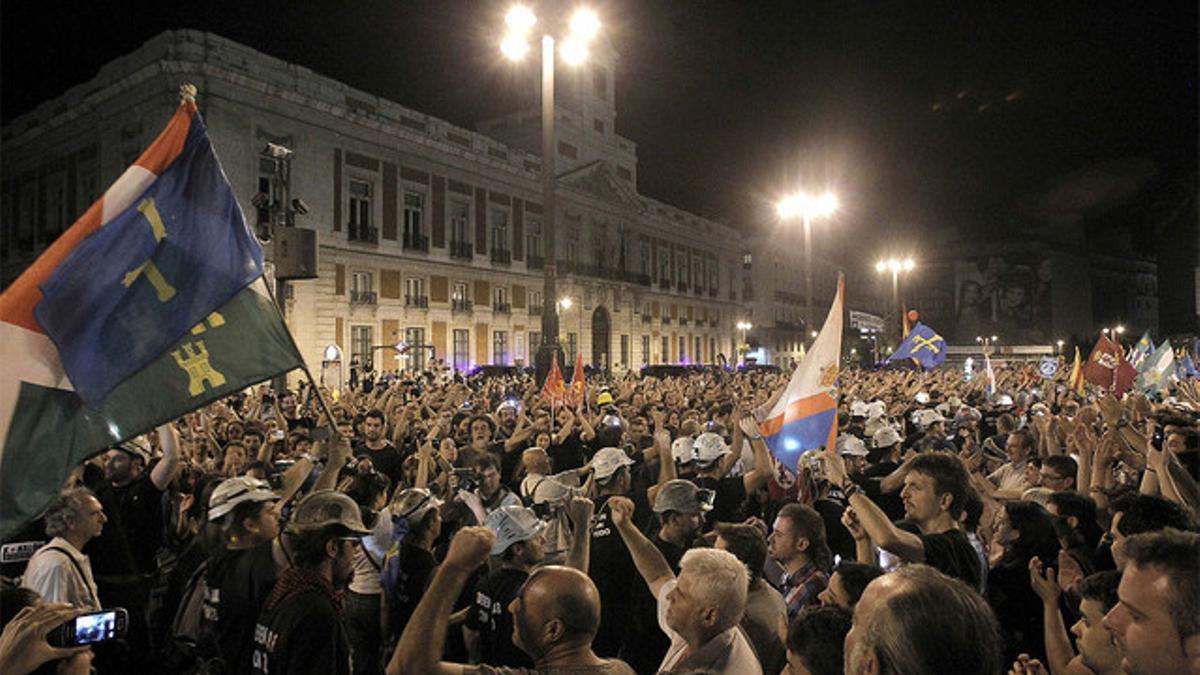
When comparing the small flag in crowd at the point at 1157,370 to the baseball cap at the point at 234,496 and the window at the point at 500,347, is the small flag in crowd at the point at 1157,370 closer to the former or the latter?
the baseball cap at the point at 234,496

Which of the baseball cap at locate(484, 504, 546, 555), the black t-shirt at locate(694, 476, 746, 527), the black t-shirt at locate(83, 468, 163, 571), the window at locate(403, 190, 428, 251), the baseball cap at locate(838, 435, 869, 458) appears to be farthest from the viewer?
the window at locate(403, 190, 428, 251)

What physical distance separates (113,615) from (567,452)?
6.49 m

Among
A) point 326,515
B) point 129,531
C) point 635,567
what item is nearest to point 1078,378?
point 635,567

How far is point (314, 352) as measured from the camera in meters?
32.5

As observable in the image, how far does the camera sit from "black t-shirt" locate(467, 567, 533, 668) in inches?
140

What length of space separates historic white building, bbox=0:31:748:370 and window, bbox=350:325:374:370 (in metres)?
0.06

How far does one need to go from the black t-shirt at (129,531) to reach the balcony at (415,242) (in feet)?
111

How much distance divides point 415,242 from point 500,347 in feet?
26.0

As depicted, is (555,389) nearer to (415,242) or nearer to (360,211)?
(360,211)

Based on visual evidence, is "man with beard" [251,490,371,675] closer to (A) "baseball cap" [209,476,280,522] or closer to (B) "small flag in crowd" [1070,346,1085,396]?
(A) "baseball cap" [209,476,280,522]

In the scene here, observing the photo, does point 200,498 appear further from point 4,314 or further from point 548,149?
point 548,149

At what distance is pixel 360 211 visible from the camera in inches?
1437

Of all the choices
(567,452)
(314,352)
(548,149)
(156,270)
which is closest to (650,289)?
(314,352)

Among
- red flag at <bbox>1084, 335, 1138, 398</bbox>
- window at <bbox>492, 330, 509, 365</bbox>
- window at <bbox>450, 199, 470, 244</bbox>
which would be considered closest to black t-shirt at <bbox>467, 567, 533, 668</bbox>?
red flag at <bbox>1084, 335, 1138, 398</bbox>
